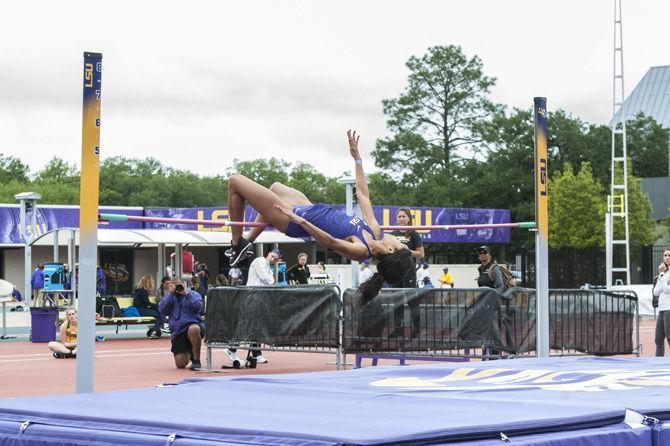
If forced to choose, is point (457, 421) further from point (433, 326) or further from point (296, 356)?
point (296, 356)

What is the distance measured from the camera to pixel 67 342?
18375 mm

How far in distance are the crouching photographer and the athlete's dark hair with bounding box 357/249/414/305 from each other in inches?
152

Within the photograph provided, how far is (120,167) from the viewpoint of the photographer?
106 m

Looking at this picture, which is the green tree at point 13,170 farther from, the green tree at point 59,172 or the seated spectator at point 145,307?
the seated spectator at point 145,307

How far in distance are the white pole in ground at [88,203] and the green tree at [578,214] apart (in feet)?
183

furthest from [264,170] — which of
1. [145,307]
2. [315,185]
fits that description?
[145,307]

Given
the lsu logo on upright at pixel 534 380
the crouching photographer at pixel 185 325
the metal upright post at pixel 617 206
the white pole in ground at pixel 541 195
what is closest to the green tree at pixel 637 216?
the metal upright post at pixel 617 206

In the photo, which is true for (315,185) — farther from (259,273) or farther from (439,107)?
(259,273)

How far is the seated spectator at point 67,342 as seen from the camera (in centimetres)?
1808

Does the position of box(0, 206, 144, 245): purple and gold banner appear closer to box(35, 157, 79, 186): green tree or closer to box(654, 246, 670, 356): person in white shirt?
box(654, 246, 670, 356): person in white shirt

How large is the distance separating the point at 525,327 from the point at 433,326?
119cm

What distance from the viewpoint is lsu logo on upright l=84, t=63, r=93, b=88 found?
8.73m

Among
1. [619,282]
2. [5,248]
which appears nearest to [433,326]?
[619,282]

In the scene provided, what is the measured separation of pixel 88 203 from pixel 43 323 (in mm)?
14427
